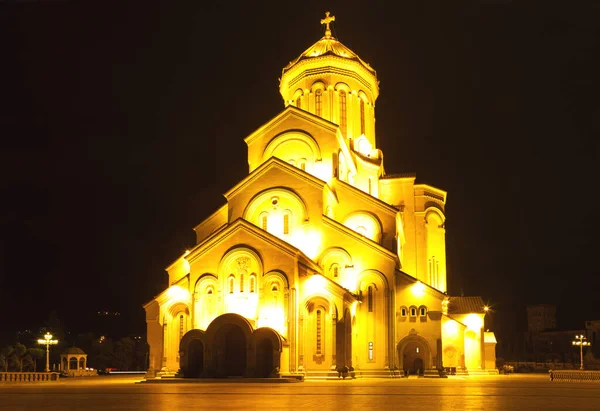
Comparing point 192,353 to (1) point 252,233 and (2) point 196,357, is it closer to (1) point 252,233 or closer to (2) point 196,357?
(2) point 196,357

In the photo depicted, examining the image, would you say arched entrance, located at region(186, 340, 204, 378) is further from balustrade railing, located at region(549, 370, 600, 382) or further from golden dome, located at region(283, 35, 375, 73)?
golden dome, located at region(283, 35, 375, 73)

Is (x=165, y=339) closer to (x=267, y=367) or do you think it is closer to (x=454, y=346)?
(x=267, y=367)

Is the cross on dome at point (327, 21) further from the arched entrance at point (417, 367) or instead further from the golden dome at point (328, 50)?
the arched entrance at point (417, 367)

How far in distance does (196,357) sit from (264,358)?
3.82 m

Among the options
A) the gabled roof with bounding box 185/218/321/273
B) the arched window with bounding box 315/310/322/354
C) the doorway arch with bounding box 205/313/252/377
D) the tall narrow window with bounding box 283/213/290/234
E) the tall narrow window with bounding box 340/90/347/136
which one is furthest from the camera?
the tall narrow window with bounding box 340/90/347/136

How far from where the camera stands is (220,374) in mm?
35938

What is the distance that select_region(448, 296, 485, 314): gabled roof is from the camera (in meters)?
47.8

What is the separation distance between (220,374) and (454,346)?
16.4 metres

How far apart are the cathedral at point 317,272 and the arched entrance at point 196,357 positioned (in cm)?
7

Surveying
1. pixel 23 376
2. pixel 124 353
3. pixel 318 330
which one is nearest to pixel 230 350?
pixel 318 330

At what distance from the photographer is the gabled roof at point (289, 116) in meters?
45.0

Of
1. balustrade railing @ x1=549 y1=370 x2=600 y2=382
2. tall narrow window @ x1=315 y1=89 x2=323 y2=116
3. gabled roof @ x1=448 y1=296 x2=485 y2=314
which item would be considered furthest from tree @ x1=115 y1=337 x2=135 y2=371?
balustrade railing @ x1=549 y1=370 x2=600 y2=382

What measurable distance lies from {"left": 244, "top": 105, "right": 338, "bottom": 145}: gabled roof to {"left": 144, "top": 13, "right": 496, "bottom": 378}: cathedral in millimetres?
91

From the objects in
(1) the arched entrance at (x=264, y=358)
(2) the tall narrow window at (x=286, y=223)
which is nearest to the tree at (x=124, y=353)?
(2) the tall narrow window at (x=286, y=223)
